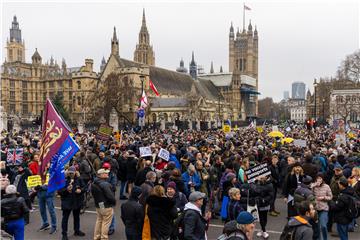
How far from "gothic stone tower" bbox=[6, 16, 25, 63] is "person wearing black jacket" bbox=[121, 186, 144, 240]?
421 feet

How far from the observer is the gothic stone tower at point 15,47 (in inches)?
5044

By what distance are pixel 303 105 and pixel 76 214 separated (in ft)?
658

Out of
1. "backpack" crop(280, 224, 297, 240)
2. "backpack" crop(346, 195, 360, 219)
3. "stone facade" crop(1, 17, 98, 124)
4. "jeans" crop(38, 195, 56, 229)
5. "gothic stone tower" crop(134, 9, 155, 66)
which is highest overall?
"gothic stone tower" crop(134, 9, 155, 66)

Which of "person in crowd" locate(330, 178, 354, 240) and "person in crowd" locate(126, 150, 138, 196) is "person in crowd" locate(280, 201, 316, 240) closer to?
"person in crowd" locate(330, 178, 354, 240)

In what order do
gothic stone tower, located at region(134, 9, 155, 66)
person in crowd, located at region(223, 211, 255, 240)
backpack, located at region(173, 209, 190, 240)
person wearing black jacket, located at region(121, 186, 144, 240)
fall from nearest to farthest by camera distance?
person in crowd, located at region(223, 211, 255, 240), backpack, located at region(173, 209, 190, 240), person wearing black jacket, located at region(121, 186, 144, 240), gothic stone tower, located at region(134, 9, 155, 66)

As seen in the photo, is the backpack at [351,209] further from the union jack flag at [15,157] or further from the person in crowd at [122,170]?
the union jack flag at [15,157]

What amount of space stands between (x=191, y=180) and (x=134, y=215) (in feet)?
9.61

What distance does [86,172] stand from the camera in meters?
10.6

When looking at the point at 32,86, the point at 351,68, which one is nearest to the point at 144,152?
the point at 351,68

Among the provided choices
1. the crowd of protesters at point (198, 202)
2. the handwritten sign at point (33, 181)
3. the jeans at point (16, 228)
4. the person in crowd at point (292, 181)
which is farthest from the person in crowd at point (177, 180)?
the handwritten sign at point (33, 181)

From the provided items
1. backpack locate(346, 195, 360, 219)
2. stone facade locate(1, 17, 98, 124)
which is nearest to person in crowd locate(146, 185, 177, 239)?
backpack locate(346, 195, 360, 219)

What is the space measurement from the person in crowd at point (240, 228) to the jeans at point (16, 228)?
158 inches

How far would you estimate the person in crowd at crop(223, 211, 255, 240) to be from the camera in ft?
14.7

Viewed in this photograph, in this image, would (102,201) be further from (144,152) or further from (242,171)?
(144,152)
